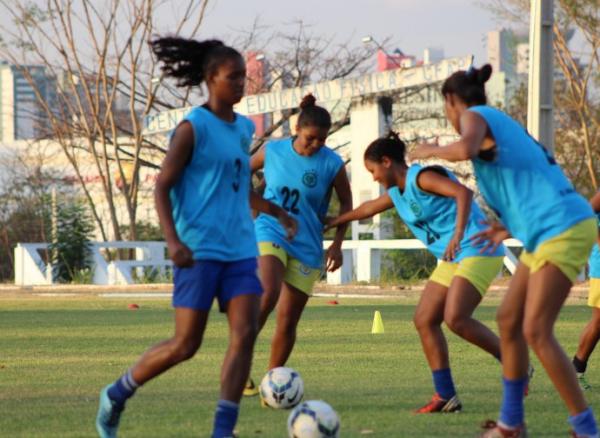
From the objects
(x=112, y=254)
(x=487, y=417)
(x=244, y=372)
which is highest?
(x=244, y=372)

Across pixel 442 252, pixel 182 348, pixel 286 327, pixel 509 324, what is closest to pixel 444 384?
pixel 442 252

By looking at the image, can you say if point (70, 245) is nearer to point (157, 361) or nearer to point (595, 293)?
point (595, 293)

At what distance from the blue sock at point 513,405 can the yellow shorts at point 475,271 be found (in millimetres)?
1667

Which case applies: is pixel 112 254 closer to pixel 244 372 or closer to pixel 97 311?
pixel 97 311

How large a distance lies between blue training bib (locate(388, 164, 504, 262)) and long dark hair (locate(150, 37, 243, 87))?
5.78 ft

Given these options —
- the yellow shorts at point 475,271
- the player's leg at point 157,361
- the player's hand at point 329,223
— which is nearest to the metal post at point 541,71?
the player's hand at point 329,223

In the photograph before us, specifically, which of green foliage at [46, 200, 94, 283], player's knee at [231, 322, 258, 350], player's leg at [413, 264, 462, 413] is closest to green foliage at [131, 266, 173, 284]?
green foliage at [46, 200, 94, 283]

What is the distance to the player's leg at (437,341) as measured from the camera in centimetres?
867

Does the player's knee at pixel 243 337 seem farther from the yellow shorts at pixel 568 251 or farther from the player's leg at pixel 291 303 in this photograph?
the player's leg at pixel 291 303

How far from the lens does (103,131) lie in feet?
140

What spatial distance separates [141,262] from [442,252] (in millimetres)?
25822

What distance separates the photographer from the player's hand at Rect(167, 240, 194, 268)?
278 inches

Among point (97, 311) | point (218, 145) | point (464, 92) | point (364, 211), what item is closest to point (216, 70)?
point (218, 145)

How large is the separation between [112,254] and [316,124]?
107 ft
